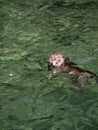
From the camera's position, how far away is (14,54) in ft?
39.5

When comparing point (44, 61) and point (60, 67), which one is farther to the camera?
point (44, 61)

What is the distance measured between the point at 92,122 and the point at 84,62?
10.2ft

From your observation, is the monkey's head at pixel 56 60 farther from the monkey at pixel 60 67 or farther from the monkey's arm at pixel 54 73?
the monkey's arm at pixel 54 73

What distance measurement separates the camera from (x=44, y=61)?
11.3 m

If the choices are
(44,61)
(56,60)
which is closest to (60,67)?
(56,60)

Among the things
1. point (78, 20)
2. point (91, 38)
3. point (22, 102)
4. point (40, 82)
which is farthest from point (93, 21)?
point (22, 102)

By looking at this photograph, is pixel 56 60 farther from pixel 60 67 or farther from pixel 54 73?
pixel 54 73

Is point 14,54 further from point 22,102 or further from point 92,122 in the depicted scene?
point 92,122

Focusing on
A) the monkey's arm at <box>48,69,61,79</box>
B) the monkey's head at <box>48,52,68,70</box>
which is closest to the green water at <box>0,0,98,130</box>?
the monkey's arm at <box>48,69,61,79</box>

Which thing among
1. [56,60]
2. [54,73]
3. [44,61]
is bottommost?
[44,61]

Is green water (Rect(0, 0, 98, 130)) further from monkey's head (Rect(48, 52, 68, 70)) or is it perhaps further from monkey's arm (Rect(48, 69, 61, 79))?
A: monkey's head (Rect(48, 52, 68, 70))

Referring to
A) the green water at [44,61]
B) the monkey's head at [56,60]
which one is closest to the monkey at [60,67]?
the monkey's head at [56,60]

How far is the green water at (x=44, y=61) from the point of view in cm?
830

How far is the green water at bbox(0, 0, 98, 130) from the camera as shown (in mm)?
8305
